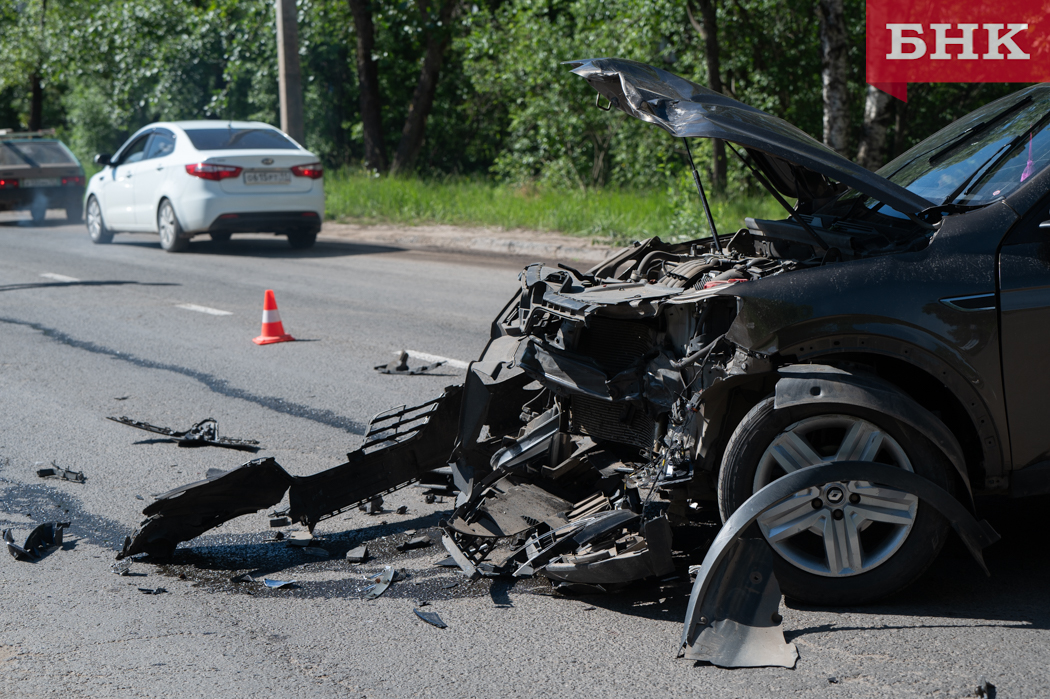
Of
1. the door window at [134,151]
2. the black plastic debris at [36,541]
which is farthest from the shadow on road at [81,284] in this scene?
the black plastic debris at [36,541]

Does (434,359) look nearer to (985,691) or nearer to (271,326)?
(271,326)

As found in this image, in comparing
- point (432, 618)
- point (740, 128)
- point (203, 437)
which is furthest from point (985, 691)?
point (203, 437)

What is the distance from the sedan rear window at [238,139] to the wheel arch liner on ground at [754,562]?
12.6 metres

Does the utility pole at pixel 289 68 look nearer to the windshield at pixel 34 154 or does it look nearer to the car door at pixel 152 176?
the car door at pixel 152 176

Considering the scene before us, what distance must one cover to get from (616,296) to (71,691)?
220 cm

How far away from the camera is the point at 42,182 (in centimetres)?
2058

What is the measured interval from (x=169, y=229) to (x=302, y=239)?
1.92m

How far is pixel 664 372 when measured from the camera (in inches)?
141

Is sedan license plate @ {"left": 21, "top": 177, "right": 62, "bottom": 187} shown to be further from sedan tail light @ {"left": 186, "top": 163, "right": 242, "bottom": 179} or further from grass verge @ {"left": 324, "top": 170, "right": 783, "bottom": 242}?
sedan tail light @ {"left": 186, "top": 163, "right": 242, "bottom": 179}

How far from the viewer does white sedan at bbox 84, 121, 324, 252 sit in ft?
45.7

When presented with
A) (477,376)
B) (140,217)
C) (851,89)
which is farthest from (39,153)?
(477,376)

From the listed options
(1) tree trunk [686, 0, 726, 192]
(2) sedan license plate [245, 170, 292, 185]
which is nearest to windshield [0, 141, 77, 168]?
(2) sedan license plate [245, 170, 292, 185]

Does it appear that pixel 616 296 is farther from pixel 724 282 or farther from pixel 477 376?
pixel 477 376

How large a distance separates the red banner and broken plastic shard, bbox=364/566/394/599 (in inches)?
465
